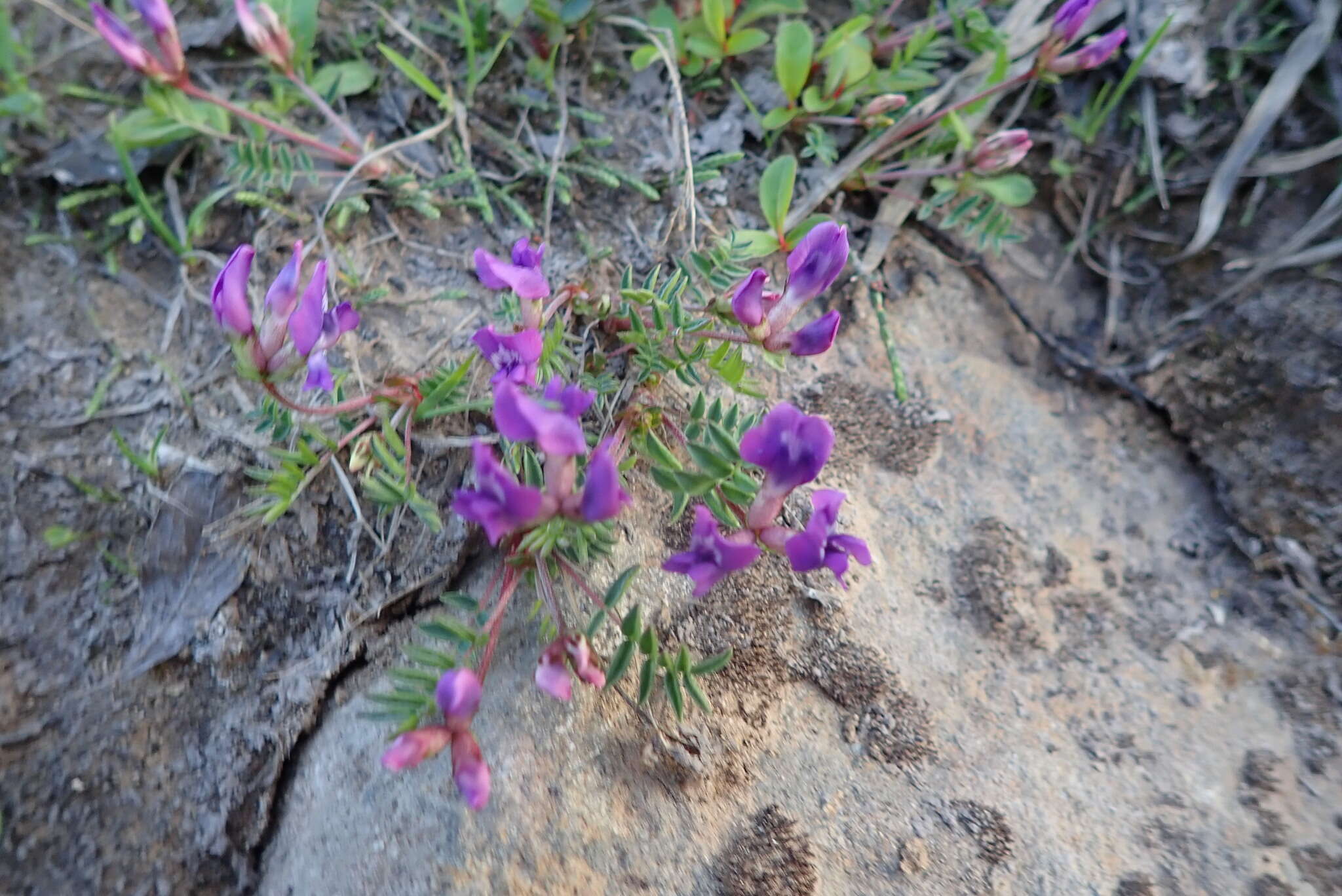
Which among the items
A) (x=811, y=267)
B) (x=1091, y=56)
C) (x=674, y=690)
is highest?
(x=1091, y=56)

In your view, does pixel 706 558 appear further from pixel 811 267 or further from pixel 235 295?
pixel 235 295

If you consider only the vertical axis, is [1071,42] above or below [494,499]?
above

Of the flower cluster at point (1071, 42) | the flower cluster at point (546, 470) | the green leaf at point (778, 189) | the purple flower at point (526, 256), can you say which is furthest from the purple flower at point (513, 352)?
the flower cluster at point (1071, 42)

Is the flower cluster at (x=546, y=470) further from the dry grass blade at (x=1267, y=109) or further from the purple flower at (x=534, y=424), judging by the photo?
the dry grass blade at (x=1267, y=109)

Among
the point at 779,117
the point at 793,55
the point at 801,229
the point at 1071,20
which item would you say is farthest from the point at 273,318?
the point at 1071,20

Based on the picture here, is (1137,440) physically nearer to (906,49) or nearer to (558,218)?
(906,49)

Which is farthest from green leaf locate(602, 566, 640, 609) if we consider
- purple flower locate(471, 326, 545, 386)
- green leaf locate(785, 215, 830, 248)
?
green leaf locate(785, 215, 830, 248)

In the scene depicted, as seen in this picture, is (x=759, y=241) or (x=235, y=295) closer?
(x=235, y=295)

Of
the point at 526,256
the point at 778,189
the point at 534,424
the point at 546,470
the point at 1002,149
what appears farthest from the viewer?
the point at 1002,149

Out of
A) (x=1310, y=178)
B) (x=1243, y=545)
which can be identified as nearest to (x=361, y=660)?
(x=1243, y=545)
